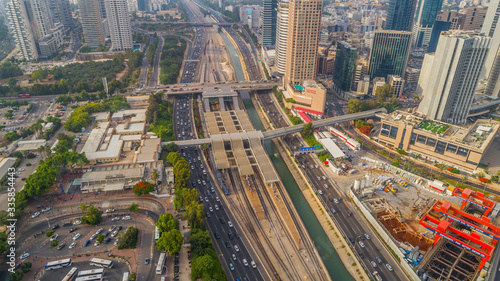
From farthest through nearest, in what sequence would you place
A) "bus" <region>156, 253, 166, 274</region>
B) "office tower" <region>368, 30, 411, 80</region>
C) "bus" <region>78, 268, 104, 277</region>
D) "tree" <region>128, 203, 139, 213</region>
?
"office tower" <region>368, 30, 411, 80</region>
"tree" <region>128, 203, 139, 213</region>
"bus" <region>156, 253, 166, 274</region>
"bus" <region>78, 268, 104, 277</region>

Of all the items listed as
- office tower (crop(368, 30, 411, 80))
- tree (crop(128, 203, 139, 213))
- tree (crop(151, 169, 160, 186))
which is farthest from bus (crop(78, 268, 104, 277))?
office tower (crop(368, 30, 411, 80))

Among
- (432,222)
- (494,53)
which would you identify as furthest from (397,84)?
(432,222)

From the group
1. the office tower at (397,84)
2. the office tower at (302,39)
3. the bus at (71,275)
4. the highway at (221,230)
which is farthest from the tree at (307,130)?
the bus at (71,275)

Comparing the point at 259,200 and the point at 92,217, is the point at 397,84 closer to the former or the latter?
the point at 259,200

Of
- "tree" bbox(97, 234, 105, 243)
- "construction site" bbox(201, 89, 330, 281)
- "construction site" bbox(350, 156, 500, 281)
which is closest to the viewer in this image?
"construction site" bbox(350, 156, 500, 281)

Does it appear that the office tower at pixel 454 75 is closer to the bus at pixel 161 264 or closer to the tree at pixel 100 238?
the bus at pixel 161 264

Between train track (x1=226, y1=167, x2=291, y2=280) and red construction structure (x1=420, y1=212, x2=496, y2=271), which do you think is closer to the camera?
red construction structure (x1=420, y1=212, x2=496, y2=271)

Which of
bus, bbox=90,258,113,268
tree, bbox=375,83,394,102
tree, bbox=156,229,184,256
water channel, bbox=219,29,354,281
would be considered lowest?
water channel, bbox=219,29,354,281

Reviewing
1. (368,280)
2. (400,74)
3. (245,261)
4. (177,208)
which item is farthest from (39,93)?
(400,74)

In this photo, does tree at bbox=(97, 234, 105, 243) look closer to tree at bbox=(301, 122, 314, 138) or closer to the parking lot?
the parking lot
